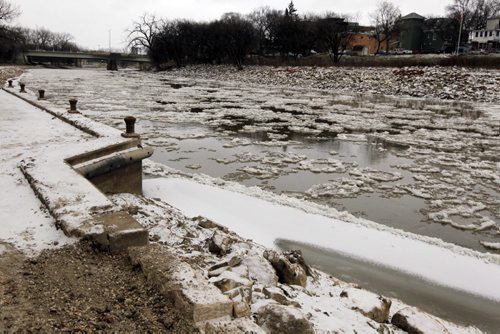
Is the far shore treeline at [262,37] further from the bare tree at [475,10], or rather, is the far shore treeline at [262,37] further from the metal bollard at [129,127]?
the metal bollard at [129,127]

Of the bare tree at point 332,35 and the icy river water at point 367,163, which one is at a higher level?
the bare tree at point 332,35

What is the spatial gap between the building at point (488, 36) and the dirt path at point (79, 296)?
7842 centimetres

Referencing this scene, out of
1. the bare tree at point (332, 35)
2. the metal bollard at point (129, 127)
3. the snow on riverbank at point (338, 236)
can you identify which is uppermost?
the bare tree at point (332, 35)

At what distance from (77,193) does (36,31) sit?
540ft

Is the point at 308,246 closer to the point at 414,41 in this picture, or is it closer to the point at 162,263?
the point at 162,263

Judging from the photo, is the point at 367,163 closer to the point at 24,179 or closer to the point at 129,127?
the point at 129,127

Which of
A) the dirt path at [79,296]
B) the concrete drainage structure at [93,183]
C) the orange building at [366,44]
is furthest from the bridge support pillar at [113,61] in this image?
the dirt path at [79,296]

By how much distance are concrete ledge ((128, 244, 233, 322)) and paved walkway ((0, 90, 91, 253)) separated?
858mm

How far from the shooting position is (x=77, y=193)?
468 centimetres

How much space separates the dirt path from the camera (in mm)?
2654

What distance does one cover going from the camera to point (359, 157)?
10.1 m

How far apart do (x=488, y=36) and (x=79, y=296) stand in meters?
84.4

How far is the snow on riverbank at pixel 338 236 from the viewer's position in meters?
4.70

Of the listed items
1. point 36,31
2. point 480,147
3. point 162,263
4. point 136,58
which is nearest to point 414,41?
point 136,58
